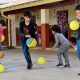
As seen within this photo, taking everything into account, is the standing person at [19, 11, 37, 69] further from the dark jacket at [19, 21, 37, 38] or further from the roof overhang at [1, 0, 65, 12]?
the roof overhang at [1, 0, 65, 12]

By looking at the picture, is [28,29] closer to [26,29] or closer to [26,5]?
[26,29]

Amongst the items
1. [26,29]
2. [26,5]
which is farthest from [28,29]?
[26,5]

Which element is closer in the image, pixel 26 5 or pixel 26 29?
pixel 26 29

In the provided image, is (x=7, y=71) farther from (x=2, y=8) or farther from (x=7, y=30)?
(x=7, y=30)

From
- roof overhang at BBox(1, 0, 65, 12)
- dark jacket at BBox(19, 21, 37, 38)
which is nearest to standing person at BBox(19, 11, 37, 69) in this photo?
dark jacket at BBox(19, 21, 37, 38)

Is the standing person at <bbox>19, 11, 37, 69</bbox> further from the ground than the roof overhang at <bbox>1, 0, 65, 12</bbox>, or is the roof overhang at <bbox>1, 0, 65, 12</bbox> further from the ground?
the roof overhang at <bbox>1, 0, 65, 12</bbox>

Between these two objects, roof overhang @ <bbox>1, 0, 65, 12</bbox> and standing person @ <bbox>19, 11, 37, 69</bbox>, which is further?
roof overhang @ <bbox>1, 0, 65, 12</bbox>

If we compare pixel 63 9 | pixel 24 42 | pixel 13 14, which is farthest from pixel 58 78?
pixel 13 14

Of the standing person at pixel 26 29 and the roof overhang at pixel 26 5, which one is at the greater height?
the roof overhang at pixel 26 5

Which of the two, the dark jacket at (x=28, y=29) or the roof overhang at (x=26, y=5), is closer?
the dark jacket at (x=28, y=29)

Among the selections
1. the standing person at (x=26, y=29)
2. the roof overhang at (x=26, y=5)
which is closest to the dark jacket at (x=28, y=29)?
the standing person at (x=26, y=29)

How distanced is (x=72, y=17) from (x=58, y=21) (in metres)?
1.32

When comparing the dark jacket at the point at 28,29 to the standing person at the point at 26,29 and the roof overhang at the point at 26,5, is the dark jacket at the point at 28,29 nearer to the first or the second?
the standing person at the point at 26,29

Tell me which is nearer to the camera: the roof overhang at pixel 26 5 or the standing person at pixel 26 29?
the standing person at pixel 26 29
